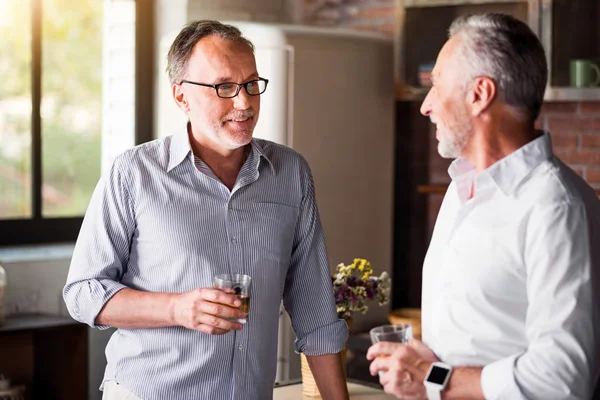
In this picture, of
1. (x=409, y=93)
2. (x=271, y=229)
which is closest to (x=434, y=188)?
(x=409, y=93)

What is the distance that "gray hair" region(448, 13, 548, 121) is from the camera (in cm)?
156

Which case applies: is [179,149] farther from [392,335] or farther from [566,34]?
[566,34]

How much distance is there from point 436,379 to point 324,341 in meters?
0.76

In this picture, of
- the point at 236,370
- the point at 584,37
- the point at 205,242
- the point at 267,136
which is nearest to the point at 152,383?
the point at 236,370

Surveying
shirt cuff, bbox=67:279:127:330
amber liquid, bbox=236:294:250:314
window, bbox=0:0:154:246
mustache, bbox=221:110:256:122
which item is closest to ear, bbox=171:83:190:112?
mustache, bbox=221:110:256:122

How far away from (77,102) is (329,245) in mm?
1485

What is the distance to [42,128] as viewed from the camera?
4.35m

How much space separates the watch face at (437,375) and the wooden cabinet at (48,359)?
250 centimetres

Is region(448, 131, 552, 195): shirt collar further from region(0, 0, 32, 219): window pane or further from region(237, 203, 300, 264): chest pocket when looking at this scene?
region(0, 0, 32, 219): window pane

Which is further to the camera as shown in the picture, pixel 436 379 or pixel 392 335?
pixel 392 335

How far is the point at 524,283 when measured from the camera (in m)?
1.53

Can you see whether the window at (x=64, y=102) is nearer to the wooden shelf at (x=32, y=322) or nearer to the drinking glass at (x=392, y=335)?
the wooden shelf at (x=32, y=322)

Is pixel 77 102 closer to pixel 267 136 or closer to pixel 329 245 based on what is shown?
pixel 267 136

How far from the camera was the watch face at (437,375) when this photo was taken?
1539 mm
